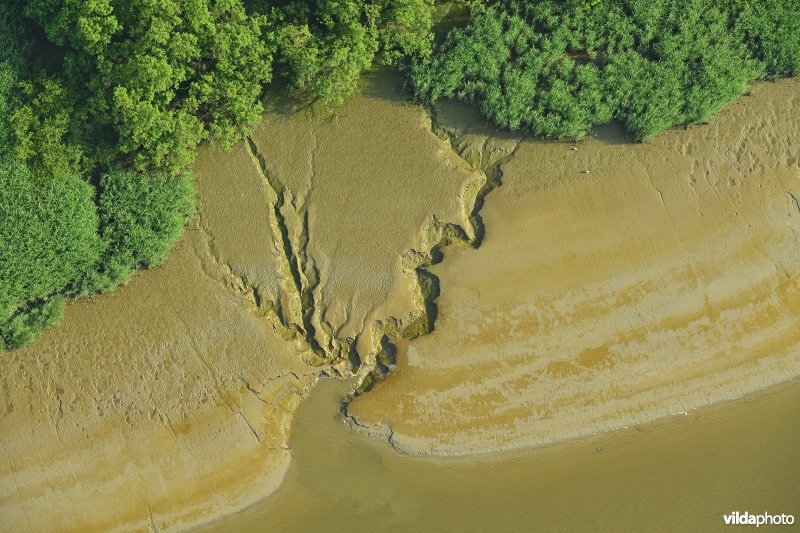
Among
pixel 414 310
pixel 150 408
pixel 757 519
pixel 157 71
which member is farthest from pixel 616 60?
pixel 150 408

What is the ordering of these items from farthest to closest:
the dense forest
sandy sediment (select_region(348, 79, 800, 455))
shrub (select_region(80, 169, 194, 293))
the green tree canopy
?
sandy sediment (select_region(348, 79, 800, 455)) → shrub (select_region(80, 169, 194, 293)) → the dense forest → the green tree canopy

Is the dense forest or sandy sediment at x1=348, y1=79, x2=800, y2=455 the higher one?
the dense forest

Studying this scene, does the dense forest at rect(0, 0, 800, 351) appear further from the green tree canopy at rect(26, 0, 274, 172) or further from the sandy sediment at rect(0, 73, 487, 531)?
the sandy sediment at rect(0, 73, 487, 531)

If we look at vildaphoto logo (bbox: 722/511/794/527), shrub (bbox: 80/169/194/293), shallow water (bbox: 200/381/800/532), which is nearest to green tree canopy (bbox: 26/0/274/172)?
shrub (bbox: 80/169/194/293)

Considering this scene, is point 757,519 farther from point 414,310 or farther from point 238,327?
point 238,327

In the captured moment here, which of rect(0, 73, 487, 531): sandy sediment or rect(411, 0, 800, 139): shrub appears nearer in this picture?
rect(411, 0, 800, 139): shrub

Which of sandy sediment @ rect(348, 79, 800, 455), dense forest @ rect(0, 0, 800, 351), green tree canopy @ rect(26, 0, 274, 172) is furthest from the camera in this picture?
sandy sediment @ rect(348, 79, 800, 455)

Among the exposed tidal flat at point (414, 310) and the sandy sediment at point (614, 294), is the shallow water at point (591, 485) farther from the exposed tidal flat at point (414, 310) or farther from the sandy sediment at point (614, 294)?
the sandy sediment at point (614, 294)

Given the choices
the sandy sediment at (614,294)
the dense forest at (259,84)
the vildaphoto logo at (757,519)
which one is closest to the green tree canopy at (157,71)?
the dense forest at (259,84)
